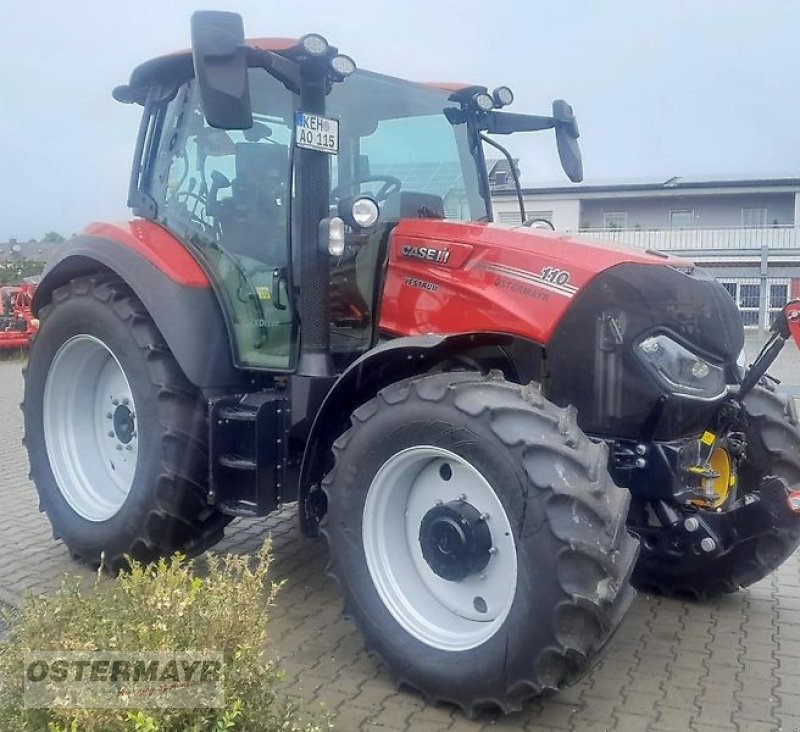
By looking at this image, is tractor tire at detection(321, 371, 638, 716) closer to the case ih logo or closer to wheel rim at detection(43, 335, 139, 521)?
the case ih logo

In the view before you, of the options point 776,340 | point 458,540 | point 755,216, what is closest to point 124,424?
point 458,540

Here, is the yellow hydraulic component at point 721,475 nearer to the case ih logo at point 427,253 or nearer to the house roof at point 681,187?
the case ih logo at point 427,253

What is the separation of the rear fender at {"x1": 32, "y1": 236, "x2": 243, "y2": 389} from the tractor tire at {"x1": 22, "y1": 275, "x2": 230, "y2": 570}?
0.11 meters

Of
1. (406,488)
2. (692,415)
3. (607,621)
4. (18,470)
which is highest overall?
(692,415)

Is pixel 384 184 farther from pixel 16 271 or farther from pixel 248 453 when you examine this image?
pixel 16 271

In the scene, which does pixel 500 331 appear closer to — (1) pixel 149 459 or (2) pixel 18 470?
(1) pixel 149 459

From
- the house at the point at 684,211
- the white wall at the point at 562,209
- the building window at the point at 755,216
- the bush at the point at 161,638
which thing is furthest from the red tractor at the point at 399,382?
the building window at the point at 755,216

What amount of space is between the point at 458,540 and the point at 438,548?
113mm

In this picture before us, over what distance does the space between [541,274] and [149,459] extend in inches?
80.7

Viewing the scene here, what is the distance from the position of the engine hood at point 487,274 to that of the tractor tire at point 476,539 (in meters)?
0.36

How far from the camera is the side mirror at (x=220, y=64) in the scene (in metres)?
3.55

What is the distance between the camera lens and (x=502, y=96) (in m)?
5.05

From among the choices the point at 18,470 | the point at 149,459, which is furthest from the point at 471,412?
the point at 18,470

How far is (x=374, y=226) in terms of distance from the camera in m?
4.36
